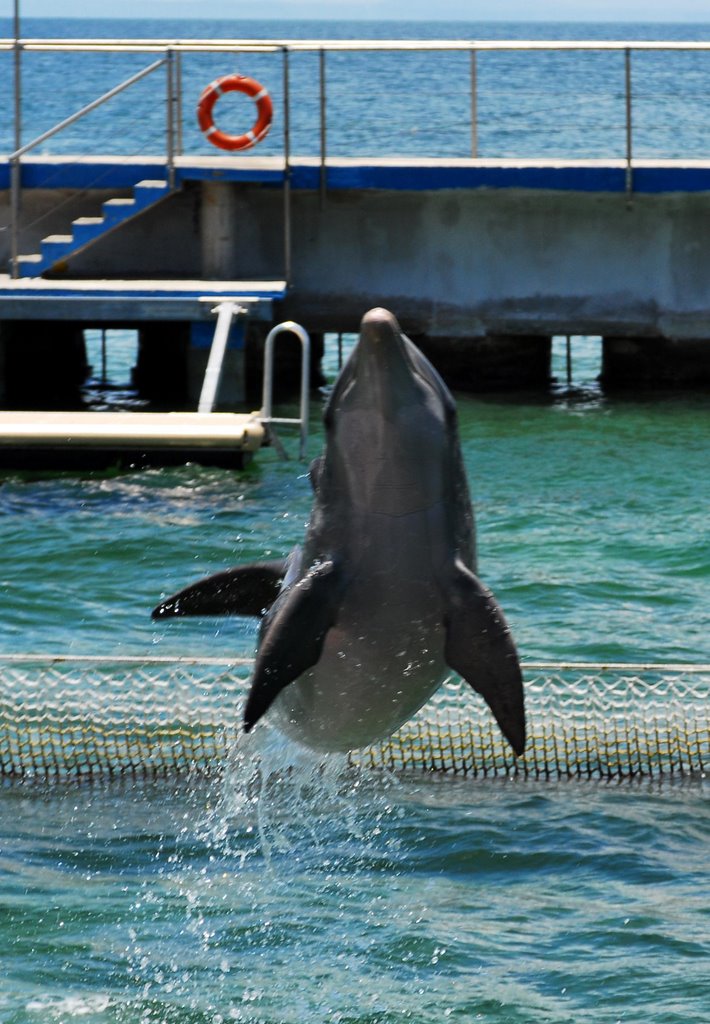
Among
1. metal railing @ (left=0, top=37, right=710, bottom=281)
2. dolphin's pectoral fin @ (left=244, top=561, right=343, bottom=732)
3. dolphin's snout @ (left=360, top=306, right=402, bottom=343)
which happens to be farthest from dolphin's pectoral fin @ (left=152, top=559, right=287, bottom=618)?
metal railing @ (left=0, top=37, right=710, bottom=281)

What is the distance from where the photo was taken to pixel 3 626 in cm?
1288

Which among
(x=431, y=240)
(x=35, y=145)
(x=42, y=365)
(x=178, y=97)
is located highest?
(x=178, y=97)

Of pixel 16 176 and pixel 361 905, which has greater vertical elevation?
pixel 16 176

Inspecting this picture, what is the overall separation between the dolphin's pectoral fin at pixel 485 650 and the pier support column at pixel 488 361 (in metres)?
14.2

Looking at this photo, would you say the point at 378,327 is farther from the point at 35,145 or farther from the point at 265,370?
the point at 35,145

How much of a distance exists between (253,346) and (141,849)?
11.9 m

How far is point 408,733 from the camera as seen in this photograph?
9914mm

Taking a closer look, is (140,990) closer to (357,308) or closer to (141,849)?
(141,849)

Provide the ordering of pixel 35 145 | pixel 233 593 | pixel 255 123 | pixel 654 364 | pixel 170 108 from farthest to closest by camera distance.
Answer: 1. pixel 654 364
2. pixel 255 123
3. pixel 35 145
4. pixel 170 108
5. pixel 233 593

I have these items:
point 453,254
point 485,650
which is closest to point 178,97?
point 453,254

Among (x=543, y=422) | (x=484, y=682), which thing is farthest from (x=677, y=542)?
(x=484, y=682)

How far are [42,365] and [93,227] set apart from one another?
3070 millimetres

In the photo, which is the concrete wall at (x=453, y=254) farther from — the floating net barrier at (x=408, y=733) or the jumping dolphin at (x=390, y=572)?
the jumping dolphin at (x=390, y=572)

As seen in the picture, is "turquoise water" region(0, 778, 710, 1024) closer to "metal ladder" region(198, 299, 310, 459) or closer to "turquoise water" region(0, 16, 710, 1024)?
"turquoise water" region(0, 16, 710, 1024)
